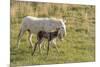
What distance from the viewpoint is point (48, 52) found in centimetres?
→ 239

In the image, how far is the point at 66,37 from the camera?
2.46m

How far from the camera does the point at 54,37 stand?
7.95 feet

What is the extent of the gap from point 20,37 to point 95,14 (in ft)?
3.18

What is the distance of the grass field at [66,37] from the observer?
228 cm

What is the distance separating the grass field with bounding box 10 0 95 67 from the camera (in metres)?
2.28

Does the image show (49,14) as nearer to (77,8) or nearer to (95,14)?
(77,8)

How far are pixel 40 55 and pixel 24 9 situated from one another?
0.53m
